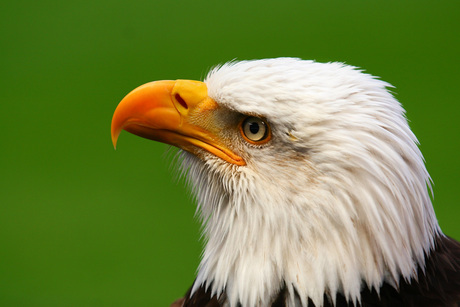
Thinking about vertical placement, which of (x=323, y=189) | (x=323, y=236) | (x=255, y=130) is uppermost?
(x=255, y=130)

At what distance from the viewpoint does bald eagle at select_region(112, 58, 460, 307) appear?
120cm

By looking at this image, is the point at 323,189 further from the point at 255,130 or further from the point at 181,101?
the point at 181,101

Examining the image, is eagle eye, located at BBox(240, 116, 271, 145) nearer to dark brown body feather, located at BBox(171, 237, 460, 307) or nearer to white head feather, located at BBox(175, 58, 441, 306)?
white head feather, located at BBox(175, 58, 441, 306)

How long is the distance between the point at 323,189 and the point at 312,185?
3cm

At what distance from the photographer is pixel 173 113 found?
4.53 ft

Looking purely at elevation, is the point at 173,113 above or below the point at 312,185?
above

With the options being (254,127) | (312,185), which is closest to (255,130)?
(254,127)

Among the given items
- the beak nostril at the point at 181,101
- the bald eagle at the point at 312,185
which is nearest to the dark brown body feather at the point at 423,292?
the bald eagle at the point at 312,185

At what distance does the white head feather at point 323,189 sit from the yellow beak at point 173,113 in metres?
0.08

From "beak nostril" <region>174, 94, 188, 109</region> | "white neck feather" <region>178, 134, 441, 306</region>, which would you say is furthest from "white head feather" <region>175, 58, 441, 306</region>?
"beak nostril" <region>174, 94, 188, 109</region>

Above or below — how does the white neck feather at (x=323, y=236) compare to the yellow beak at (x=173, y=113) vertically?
below

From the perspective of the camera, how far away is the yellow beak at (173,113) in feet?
4.50

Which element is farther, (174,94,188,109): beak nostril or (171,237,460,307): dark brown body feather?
(174,94,188,109): beak nostril

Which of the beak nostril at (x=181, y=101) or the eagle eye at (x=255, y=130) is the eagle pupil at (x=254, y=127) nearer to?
the eagle eye at (x=255, y=130)
